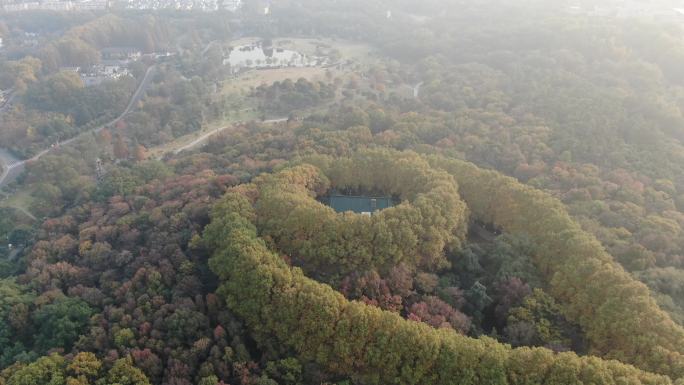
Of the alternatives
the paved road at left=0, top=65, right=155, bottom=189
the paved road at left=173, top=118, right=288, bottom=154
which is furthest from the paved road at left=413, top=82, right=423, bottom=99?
the paved road at left=0, top=65, right=155, bottom=189

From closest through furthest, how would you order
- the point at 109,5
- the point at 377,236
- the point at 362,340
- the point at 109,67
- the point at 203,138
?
A: the point at 362,340
the point at 377,236
the point at 203,138
the point at 109,67
the point at 109,5

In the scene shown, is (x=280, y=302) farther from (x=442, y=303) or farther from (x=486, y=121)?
(x=486, y=121)

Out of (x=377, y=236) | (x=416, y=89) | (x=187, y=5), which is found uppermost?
(x=377, y=236)

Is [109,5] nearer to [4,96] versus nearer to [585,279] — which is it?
[4,96]

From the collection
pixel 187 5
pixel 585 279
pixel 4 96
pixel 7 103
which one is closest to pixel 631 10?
pixel 585 279

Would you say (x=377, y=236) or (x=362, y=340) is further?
(x=377, y=236)

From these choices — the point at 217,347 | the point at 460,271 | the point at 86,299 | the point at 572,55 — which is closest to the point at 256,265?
the point at 217,347

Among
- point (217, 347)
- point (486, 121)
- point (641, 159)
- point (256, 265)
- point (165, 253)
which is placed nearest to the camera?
point (217, 347)
